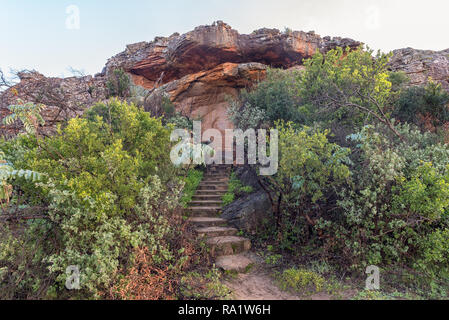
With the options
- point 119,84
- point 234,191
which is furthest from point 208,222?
point 119,84

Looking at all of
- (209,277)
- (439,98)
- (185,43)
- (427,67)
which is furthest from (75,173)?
(427,67)

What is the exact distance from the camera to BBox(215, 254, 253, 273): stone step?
4979mm

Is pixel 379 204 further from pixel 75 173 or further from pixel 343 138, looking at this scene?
pixel 75 173

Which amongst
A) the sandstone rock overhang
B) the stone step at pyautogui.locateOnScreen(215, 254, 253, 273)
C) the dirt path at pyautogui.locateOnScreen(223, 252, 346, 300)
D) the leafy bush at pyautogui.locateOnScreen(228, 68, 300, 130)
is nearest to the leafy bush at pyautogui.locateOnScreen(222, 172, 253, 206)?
the leafy bush at pyautogui.locateOnScreen(228, 68, 300, 130)

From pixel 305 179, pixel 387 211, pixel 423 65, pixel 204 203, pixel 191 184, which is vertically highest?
pixel 423 65

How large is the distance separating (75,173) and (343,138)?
21.2 feet

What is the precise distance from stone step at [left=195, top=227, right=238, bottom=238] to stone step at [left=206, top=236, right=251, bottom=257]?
0.62 feet

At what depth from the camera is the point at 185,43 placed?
635 inches

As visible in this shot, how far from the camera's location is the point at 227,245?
5.75 metres

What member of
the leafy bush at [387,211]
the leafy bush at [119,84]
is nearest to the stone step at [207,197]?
the leafy bush at [387,211]

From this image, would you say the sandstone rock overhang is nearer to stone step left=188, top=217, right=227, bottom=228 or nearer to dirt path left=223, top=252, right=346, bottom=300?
stone step left=188, top=217, right=227, bottom=228

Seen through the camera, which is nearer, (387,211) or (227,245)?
(387,211)

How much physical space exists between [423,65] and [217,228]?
16.7 metres

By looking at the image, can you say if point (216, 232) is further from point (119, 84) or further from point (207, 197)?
point (119, 84)
